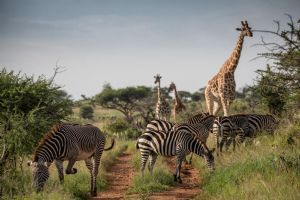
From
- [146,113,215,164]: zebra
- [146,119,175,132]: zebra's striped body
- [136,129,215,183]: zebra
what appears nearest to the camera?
[136,129,215,183]: zebra

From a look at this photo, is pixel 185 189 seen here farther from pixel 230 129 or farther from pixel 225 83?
pixel 225 83

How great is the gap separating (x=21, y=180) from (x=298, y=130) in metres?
7.67

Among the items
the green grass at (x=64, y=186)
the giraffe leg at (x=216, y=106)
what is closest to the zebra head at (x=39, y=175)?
the green grass at (x=64, y=186)

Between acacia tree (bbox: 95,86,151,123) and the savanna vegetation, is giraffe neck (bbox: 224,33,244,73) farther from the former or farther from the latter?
acacia tree (bbox: 95,86,151,123)

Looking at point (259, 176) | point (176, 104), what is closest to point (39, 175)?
point (259, 176)

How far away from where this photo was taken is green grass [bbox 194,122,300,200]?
7441 mm

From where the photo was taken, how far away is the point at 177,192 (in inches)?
419

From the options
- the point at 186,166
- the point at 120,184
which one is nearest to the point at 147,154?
the point at 120,184

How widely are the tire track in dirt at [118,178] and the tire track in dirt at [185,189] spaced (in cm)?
97

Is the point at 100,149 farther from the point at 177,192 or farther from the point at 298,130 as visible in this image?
the point at 298,130

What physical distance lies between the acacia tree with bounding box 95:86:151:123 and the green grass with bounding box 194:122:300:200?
1190 inches

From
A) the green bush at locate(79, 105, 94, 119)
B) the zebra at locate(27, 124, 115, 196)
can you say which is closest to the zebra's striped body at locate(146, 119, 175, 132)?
the zebra at locate(27, 124, 115, 196)

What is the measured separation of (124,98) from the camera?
140 ft

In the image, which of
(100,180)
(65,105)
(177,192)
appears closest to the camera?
(177,192)
